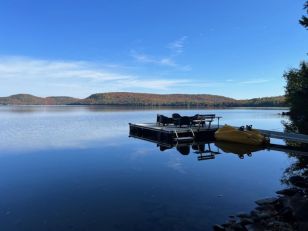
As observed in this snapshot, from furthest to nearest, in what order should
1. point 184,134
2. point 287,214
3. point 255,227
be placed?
point 184,134 < point 287,214 < point 255,227

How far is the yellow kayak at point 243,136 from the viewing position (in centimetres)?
2188

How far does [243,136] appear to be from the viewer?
22.2 meters

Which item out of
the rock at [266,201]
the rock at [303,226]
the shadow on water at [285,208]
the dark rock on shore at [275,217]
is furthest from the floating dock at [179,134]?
the rock at [303,226]

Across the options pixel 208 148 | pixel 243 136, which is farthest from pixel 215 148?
pixel 243 136

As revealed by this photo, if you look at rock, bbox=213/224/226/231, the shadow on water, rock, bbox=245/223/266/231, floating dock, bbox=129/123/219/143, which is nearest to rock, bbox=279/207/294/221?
the shadow on water

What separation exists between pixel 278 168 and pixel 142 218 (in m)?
9.18

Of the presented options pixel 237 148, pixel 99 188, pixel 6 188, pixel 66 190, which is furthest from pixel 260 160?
pixel 6 188

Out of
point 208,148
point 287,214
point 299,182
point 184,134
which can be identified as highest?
point 184,134

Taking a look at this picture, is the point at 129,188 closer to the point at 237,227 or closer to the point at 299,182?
the point at 237,227

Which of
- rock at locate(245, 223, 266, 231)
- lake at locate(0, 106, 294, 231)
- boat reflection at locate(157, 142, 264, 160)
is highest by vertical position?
rock at locate(245, 223, 266, 231)

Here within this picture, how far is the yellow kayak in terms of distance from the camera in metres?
21.9

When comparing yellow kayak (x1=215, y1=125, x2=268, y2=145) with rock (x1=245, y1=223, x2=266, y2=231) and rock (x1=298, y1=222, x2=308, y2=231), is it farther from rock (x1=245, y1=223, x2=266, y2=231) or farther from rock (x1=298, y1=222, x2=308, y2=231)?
rock (x1=298, y1=222, x2=308, y2=231)

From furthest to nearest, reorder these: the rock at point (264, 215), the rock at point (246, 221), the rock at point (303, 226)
A: the rock at point (264, 215)
the rock at point (246, 221)
the rock at point (303, 226)

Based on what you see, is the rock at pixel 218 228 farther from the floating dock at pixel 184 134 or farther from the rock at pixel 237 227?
the floating dock at pixel 184 134
